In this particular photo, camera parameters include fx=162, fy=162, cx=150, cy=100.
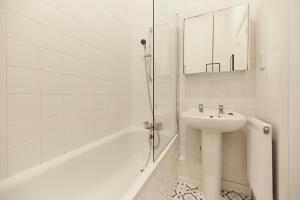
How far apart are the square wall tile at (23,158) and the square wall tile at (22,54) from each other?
48cm

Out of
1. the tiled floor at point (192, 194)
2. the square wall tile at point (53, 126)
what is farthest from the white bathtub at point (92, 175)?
the tiled floor at point (192, 194)

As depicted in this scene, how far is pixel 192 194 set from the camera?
157 centimetres

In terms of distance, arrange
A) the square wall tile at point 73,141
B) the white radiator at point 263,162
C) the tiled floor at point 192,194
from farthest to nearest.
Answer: the tiled floor at point 192,194
the square wall tile at point 73,141
the white radiator at point 263,162

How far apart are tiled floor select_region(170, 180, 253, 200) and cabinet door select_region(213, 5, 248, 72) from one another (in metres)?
1.22

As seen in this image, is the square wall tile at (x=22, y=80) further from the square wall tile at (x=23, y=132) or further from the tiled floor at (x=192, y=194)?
the tiled floor at (x=192, y=194)

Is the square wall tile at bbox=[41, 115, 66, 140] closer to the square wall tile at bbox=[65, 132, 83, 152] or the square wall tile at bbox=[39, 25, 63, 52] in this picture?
the square wall tile at bbox=[65, 132, 83, 152]

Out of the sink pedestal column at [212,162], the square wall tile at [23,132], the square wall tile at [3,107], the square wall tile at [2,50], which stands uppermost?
the square wall tile at [2,50]

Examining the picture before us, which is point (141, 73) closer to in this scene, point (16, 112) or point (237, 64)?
point (237, 64)

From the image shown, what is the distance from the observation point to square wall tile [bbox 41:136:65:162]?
1.06 metres

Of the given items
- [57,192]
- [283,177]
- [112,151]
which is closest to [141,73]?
[112,151]

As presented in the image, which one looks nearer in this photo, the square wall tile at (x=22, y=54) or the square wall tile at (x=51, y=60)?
the square wall tile at (x=22, y=54)

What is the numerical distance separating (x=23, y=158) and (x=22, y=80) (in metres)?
0.45

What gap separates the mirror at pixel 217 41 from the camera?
154 cm

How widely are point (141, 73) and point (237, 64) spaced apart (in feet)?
3.56
